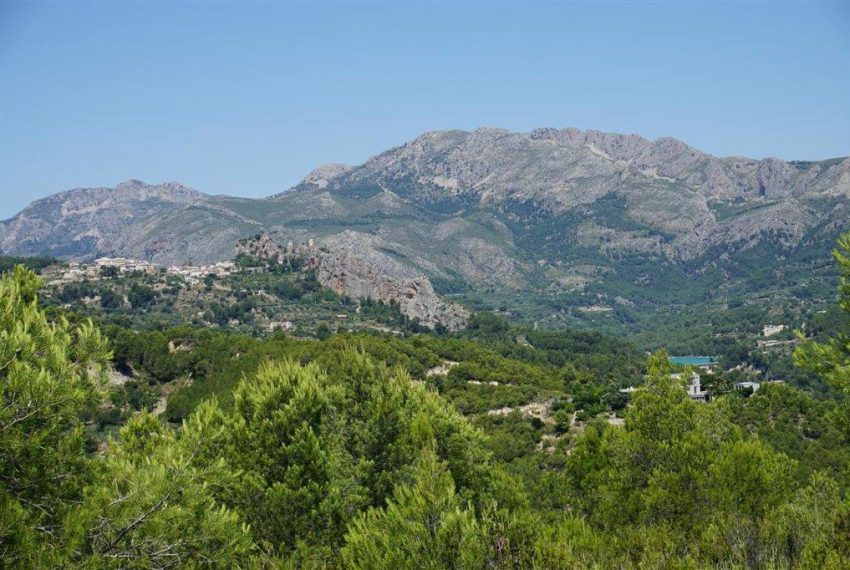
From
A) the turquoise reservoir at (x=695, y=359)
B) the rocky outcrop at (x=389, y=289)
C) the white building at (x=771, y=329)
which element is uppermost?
the rocky outcrop at (x=389, y=289)

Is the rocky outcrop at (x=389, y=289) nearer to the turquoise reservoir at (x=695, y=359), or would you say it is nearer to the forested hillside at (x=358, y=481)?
the turquoise reservoir at (x=695, y=359)

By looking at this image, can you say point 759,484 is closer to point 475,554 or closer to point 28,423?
point 475,554

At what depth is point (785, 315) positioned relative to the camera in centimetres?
19125

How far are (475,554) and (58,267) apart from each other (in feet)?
492

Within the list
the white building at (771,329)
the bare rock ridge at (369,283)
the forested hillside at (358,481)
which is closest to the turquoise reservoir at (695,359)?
the white building at (771,329)

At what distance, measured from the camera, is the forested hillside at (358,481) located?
1073cm

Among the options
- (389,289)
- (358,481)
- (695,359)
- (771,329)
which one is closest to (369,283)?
(389,289)

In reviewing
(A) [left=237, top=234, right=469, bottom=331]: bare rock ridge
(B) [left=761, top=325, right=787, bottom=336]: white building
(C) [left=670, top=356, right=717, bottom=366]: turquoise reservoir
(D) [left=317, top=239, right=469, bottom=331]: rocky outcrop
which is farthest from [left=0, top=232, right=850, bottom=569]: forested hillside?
(B) [left=761, top=325, right=787, bottom=336]: white building

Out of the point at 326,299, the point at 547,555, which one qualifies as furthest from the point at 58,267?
the point at 547,555

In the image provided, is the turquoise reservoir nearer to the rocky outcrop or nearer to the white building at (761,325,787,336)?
the white building at (761,325,787,336)

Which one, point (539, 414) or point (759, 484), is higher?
point (759, 484)

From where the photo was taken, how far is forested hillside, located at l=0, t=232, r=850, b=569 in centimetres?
1073

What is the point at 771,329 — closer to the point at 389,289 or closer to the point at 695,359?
the point at 695,359

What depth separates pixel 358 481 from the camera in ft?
65.3
